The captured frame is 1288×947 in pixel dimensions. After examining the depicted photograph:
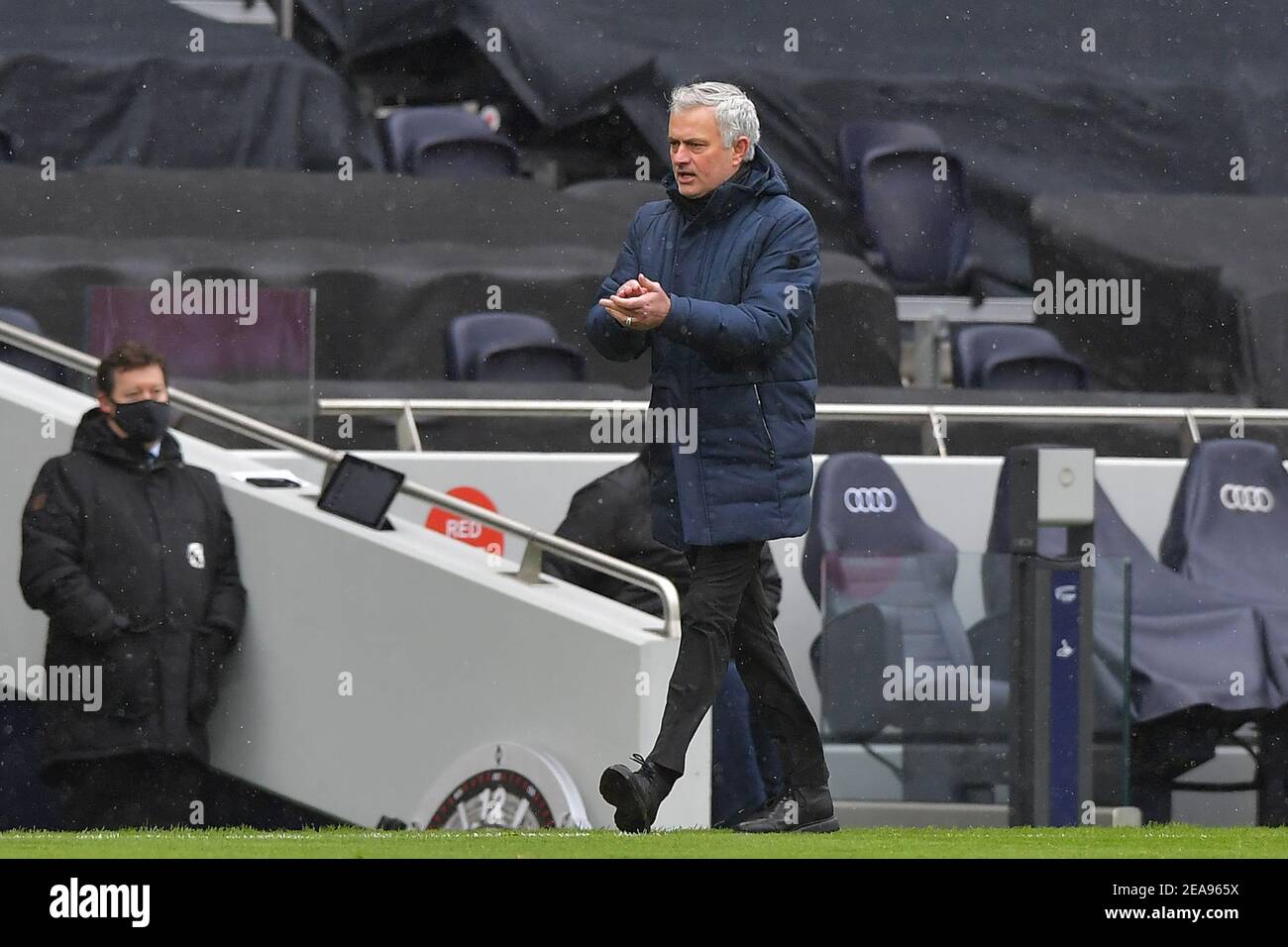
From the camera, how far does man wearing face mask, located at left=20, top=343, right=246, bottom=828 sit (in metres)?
7.34

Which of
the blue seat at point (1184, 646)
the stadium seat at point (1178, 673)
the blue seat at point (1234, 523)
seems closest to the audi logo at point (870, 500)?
the blue seat at point (1184, 646)

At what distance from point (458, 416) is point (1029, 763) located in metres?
3.54

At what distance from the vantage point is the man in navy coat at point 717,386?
548 centimetres

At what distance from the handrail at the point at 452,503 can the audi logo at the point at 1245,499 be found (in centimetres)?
270

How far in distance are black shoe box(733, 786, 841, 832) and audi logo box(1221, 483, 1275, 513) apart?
13.2 feet

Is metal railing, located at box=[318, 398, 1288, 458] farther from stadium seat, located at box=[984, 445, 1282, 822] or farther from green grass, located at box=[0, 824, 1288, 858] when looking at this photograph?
green grass, located at box=[0, 824, 1288, 858]

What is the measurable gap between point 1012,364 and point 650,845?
6.16m

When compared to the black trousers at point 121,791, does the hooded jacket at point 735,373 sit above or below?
above

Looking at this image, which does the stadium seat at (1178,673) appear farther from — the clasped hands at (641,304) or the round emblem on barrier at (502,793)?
the clasped hands at (641,304)

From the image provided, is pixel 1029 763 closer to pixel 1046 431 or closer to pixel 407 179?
pixel 1046 431

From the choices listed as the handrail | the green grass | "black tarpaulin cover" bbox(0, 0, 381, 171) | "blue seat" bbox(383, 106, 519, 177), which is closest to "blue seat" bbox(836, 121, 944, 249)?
"blue seat" bbox(383, 106, 519, 177)

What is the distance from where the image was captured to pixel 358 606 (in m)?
8.11

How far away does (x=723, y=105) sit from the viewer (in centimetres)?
551

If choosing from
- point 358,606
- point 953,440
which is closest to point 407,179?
point 953,440
